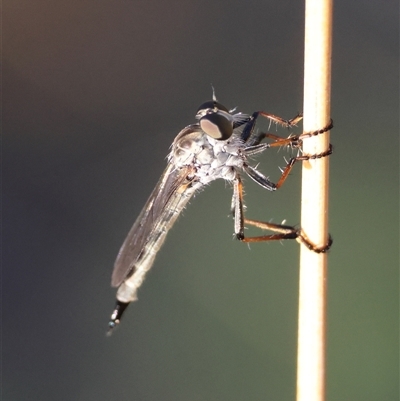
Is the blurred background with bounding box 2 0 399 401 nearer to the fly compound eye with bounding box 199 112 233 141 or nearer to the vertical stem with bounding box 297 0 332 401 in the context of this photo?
the fly compound eye with bounding box 199 112 233 141

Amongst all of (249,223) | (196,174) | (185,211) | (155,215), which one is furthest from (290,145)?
(185,211)

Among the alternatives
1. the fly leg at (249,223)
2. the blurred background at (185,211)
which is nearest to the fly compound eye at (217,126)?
the fly leg at (249,223)

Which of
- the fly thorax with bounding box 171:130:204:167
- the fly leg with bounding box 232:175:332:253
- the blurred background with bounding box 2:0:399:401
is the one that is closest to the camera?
the fly leg with bounding box 232:175:332:253

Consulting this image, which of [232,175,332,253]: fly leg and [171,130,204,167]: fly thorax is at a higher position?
[171,130,204,167]: fly thorax

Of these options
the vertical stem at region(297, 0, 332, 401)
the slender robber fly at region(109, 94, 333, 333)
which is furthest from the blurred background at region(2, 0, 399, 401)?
the vertical stem at region(297, 0, 332, 401)

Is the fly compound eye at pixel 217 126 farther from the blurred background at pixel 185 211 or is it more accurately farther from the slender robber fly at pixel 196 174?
the blurred background at pixel 185 211

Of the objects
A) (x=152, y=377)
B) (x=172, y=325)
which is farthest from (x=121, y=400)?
(x=172, y=325)

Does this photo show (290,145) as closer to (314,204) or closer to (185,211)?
(314,204)
